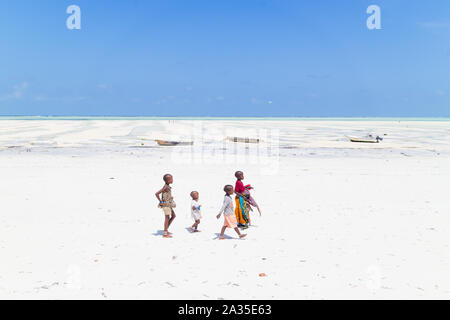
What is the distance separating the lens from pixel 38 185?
40.9 ft

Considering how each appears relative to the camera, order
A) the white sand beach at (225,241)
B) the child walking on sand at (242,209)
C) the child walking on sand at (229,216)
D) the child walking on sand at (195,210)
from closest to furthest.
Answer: the white sand beach at (225,241)
the child walking on sand at (229,216)
the child walking on sand at (195,210)
the child walking on sand at (242,209)

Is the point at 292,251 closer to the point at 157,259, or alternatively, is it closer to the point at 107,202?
the point at 157,259

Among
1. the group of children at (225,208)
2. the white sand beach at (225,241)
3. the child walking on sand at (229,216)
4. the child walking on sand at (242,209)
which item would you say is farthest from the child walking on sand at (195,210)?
the child walking on sand at (242,209)

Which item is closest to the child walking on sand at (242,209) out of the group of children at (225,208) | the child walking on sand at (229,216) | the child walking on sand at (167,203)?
the group of children at (225,208)

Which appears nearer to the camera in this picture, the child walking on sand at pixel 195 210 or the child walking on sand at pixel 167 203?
the child walking on sand at pixel 167 203

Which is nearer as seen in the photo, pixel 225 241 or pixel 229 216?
pixel 225 241

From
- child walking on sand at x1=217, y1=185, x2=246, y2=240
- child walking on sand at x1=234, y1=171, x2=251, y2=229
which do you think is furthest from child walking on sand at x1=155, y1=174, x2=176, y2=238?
child walking on sand at x1=234, y1=171, x2=251, y2=229

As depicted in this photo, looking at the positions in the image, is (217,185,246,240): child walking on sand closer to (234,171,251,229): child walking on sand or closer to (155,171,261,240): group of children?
(155,171,261,240): group of children

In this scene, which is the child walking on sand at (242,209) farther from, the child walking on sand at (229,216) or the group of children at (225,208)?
the child walking on sand at (229,216)

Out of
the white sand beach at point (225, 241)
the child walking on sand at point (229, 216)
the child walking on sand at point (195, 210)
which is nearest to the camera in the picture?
the white sand beach at point (225, 241)

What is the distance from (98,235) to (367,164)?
47.1ft

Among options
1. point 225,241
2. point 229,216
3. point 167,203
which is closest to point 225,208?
point 229,216

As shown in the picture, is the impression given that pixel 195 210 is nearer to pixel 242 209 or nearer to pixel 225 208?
pixel 225 208
